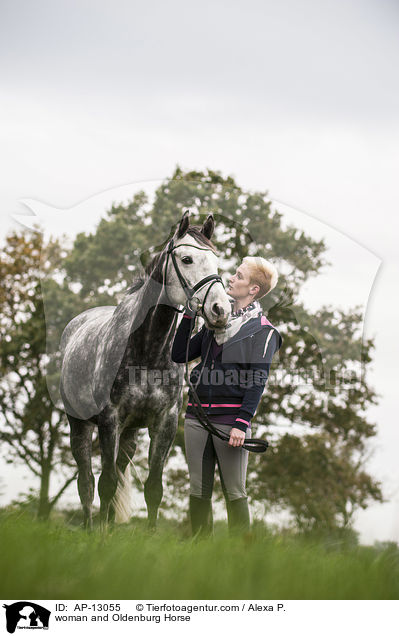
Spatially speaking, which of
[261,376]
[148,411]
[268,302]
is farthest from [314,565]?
[268,302]

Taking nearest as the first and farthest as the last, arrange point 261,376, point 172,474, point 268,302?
point 261,376 < point 268,302 < point 172,474

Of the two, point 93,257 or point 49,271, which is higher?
point 93,257

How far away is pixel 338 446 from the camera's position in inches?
458

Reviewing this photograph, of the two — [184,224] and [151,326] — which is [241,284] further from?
[151,326]

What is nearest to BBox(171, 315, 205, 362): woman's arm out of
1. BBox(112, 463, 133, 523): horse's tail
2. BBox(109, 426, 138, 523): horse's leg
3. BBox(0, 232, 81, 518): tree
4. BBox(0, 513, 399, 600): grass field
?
BBox(109, 426, 138, 523): horse's leg

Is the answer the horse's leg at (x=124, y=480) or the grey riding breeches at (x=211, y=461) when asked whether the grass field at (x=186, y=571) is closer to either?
the grey riding breeches at (x=211, y=461)

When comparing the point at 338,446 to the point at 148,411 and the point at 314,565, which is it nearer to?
the point at 148,411

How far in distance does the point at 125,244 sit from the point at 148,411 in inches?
165

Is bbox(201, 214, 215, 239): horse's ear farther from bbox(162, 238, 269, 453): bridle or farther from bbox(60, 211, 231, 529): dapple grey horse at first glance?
bbox(162, 238, 269, 453): bridle

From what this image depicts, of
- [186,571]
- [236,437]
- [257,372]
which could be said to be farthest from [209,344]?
[186,571]

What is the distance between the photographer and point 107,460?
13.2 ft

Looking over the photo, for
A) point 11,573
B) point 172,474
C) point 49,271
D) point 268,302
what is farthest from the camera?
point 172,474
